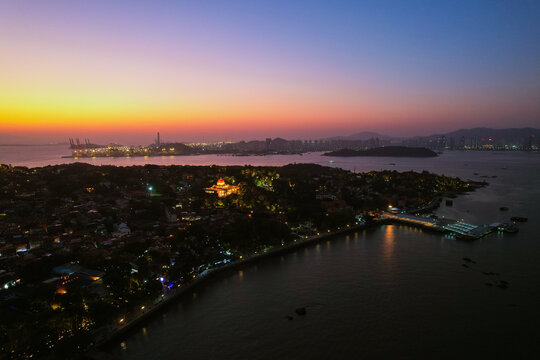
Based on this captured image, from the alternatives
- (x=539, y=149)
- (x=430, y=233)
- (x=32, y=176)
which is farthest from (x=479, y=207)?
(x=539, y=149)

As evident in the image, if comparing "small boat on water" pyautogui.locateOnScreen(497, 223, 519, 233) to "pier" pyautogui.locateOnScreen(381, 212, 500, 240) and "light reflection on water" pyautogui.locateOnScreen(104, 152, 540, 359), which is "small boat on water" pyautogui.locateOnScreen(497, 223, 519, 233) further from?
"light reflection on water" pyautogui.locateOnScreen(104, 152, 540, 359)

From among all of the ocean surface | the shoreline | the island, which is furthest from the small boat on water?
the shoreline

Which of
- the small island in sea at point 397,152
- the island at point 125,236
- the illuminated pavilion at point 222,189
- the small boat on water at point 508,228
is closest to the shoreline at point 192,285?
the island at point 125,236

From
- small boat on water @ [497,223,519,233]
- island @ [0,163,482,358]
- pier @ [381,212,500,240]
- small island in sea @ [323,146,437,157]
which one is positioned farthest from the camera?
small island in sea @ [323,146,437,157]

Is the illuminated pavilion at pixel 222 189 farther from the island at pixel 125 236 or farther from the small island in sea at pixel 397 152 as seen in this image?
the small island in sea at pixel 397 152

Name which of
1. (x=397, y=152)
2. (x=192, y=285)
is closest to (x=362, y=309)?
(x=192, y=285)
